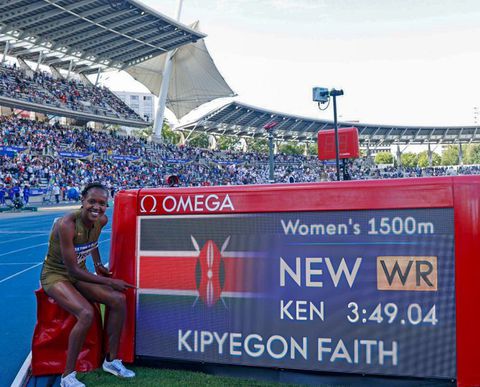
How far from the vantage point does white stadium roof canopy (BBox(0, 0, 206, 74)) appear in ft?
120

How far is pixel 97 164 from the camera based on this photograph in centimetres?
3684

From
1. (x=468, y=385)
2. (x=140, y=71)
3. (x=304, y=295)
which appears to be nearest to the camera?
(x=468, y=385)

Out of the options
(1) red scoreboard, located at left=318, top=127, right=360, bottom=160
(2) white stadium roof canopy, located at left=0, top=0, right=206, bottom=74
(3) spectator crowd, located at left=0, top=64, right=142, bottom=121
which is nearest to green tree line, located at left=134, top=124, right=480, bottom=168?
(3) spectator crowd, located at left=0, top=64, right=142, bottom=121

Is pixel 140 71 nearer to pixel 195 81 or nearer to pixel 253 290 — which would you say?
pixel 195 81

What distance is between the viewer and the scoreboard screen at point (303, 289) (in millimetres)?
2836

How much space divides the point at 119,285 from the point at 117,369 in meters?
0.61

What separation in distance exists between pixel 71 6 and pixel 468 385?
1567 inches

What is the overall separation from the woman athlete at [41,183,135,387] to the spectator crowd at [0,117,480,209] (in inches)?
431

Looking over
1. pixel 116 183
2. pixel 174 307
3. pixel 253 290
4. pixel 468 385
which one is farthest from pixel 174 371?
pixel 116 183

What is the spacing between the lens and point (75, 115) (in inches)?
1661

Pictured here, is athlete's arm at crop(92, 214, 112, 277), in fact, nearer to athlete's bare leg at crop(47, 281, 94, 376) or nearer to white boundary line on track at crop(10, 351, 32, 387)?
athlete's bare leg at crop(47, 281, 94, 376)

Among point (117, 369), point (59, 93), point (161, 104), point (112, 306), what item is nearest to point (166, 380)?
point (117, 369)

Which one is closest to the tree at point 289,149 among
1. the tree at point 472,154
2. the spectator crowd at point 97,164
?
the spectator crowd at point 97,164

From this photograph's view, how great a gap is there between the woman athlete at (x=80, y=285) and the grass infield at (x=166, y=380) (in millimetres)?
67
